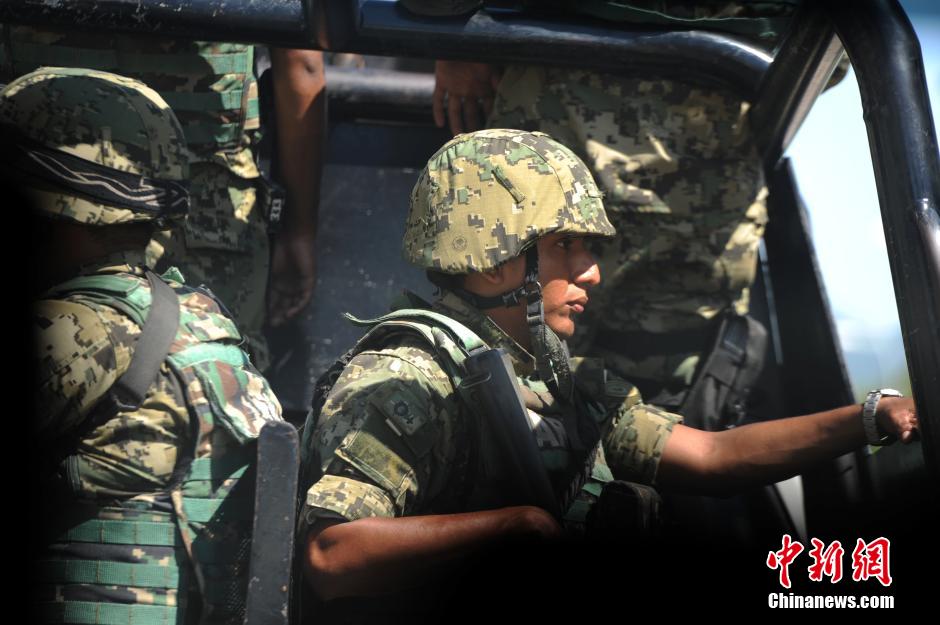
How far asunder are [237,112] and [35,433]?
143 centimetres

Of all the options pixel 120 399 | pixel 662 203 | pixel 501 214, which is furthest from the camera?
pixel 662 203

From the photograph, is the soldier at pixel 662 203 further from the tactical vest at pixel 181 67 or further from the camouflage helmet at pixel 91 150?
the camouflage helmet at pixel 91 150

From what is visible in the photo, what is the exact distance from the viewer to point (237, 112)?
344 centimetres

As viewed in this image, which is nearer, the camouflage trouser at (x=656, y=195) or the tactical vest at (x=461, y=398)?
the tactical vest at (x=461, y=398)

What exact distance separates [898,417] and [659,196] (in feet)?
3.89

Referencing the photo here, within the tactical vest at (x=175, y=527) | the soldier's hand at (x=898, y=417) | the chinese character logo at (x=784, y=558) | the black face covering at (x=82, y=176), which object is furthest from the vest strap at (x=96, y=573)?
the soldier's hand at (x=898, y=417)

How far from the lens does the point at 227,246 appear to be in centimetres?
345

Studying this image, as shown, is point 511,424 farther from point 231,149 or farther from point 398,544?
point 231,149

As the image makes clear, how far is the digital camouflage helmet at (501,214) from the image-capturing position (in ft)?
8.87

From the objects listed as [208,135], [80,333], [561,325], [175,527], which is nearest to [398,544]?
[175,527]

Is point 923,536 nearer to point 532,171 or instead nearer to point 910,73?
point 910,73

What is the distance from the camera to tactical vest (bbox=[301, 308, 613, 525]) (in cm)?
245

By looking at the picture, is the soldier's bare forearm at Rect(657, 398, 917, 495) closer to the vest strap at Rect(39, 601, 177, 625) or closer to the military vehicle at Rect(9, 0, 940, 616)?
the military vehicle at Rect(9, 0, 940, 616)

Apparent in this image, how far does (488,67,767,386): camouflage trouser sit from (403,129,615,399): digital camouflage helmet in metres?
0.74
